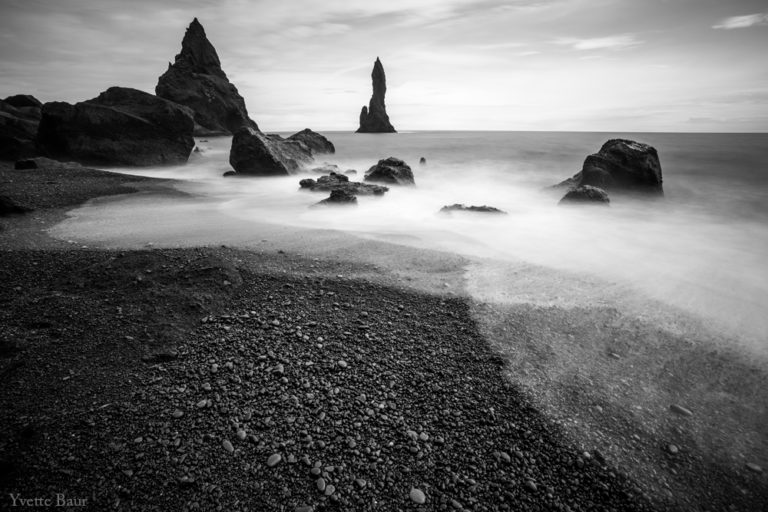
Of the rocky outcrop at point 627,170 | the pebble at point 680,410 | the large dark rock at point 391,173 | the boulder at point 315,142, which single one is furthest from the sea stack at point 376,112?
the pebble at point 680,410

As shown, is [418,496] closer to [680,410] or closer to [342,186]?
[680,410]

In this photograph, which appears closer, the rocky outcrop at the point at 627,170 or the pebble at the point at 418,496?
the pebble at the point at 418,496

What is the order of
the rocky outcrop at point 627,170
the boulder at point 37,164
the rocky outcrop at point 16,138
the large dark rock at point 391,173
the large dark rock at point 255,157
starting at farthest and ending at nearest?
the large dark rock at point 255,157 → the large dark rock at point 391,173 → the rocky outcrop at point 16,138 → the rocky outcrop at point 627,170 → the boulder at point 37,164

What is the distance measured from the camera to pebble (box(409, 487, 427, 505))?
11.4ft

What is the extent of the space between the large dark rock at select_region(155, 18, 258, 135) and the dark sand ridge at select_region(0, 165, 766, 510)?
217ft

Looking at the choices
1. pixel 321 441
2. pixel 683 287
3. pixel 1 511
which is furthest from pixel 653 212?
pixel 1 511

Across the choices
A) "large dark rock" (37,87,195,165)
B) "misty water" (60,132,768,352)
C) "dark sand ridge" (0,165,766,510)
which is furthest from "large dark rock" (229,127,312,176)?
"dark sand ridge" (0,165,766,510)

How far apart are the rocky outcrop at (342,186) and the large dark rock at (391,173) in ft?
8.32

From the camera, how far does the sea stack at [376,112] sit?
131750 mm

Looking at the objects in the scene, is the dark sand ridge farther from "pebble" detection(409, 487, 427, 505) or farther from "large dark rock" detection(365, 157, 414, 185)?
"large dark rock" detection(365, 157, 414, 185)

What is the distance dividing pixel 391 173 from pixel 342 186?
487cm

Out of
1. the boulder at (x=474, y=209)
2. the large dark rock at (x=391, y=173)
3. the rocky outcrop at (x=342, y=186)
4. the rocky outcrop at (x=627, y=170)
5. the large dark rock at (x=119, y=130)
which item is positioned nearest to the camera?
the boulder at (x=474, y=209)

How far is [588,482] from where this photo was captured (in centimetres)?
371

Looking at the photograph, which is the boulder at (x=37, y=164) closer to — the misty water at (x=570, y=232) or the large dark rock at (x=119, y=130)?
the large dark rock at (x=119, y=130)
